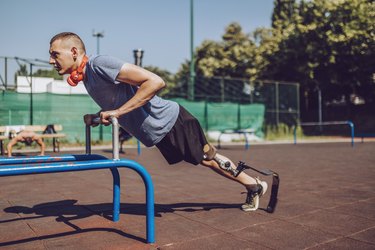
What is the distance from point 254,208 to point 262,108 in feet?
47.4

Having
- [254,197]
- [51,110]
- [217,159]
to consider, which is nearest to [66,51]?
[217,159]

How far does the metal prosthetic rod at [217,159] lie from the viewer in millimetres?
2788

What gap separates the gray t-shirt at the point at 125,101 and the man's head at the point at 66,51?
0.09 m

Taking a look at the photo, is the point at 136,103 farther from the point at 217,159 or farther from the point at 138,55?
the point at 138,55

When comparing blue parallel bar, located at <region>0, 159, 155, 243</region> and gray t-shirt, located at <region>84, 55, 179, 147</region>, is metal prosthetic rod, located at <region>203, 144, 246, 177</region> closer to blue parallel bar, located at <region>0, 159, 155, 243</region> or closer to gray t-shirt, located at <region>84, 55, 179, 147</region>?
gray t-shirt, located at <region>84, 55, 179, 147</region>

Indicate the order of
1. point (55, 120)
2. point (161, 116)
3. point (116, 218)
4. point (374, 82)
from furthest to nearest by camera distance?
point (374, 82) < point (55, 120) < point (116, 218) < point (161, 116)

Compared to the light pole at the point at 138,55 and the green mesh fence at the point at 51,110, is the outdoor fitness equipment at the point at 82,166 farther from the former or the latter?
the green mesh fence at the point at 51,110

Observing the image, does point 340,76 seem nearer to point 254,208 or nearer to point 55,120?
point 55,120

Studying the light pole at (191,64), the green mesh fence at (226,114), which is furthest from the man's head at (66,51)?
the light pole at (191,64)

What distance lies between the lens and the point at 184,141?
263 centimetres

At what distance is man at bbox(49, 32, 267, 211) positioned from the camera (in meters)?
2.18

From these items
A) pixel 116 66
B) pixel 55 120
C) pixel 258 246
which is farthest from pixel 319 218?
pixel 55 120

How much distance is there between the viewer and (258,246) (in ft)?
7.21

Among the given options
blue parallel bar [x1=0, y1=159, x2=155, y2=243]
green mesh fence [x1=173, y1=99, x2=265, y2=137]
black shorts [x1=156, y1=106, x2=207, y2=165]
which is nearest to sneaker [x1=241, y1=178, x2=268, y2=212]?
black shorts [x1=156, y1=106, x2=207, y2=165]
